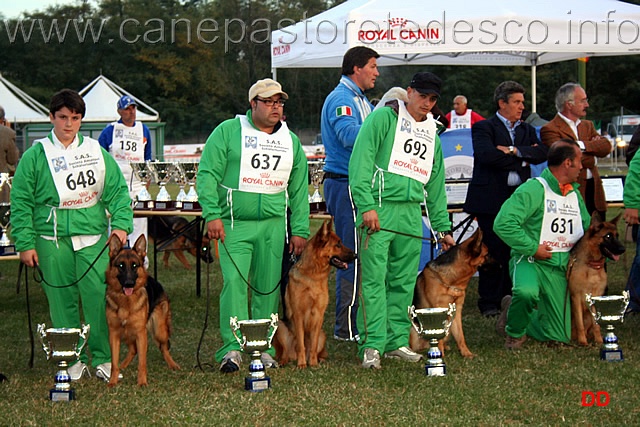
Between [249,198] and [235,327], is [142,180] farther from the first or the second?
[235,327]

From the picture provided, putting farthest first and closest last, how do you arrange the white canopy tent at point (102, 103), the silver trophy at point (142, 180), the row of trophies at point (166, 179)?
the white canopy tent at point (102, 103) → the silver trophy at point (142, 180) → the row of trophies at point (166, 179)

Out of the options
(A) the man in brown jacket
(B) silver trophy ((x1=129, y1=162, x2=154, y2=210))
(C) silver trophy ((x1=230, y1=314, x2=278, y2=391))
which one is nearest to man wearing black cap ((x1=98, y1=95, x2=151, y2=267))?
(B) silver trophy ((x1=129, y1=162, x2=154, y2=210))

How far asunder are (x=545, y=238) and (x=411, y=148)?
1318 mm

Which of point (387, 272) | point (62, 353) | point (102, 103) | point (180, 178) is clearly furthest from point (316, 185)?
point (102, 103)

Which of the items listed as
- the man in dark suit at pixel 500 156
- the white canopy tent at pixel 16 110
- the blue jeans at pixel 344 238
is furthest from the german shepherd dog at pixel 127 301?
the white canopy tent at pixel 16 110

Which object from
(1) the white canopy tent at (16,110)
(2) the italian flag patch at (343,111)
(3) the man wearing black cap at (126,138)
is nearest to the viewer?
(2) the italian flag patch at (343,111)

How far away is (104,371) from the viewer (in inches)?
217

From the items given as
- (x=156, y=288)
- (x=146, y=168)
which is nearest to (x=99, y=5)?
(x=146, y=168)

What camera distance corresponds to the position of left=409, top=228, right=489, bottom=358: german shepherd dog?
6.07 metres

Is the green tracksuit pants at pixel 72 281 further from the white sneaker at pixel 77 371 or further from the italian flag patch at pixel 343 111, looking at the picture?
the italian flag patch at pixel 343 111

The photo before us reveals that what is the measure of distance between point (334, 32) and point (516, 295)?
3.83m

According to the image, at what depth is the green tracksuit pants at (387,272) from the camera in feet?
18.8

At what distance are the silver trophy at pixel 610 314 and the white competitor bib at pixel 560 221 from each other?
52cm

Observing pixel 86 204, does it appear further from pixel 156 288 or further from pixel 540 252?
pixel 540 252
